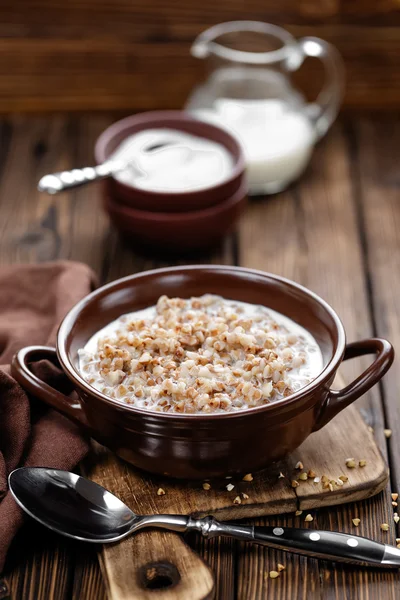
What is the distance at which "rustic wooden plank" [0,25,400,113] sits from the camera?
8.95ft

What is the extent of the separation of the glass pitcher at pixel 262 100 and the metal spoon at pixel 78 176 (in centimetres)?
37

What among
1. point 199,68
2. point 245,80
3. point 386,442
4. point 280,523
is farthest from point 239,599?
point 199,68

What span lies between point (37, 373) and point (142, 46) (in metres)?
1.51

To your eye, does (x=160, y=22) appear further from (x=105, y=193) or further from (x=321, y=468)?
(x=321, y=468)

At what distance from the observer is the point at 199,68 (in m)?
2.79

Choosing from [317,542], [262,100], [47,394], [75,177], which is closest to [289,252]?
[262,100]

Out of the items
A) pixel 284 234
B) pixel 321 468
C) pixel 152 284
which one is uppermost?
pixel 152 284

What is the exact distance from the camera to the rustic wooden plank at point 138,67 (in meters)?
2.73

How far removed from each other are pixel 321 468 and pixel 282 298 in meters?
0.32

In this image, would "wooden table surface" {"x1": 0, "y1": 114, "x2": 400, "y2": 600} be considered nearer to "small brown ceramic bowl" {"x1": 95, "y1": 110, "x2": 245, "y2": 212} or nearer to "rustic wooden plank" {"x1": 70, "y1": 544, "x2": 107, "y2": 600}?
"rustic wooden plank" {"x1": 70, "y1": 544, "x2": 107, "y2": 600}

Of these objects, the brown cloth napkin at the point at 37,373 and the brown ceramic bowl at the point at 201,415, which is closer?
the brown ceramic bowl at the point at 201,415

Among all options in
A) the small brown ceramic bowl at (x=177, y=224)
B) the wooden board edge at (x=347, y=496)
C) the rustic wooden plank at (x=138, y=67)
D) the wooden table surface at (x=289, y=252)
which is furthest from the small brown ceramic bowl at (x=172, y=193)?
the wooden board edge at (x=347, y=496)

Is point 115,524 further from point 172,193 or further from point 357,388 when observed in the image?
point 172,193

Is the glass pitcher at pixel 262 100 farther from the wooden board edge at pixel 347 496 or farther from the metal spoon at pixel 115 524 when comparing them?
the metal spoon at pixel 115 524
